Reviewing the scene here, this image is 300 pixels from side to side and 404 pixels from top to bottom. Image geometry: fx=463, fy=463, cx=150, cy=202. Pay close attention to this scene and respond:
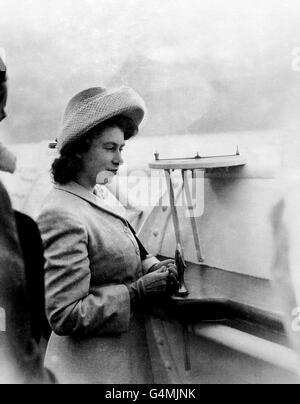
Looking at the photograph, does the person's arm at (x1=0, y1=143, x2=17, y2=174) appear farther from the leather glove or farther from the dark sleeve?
the leather glove

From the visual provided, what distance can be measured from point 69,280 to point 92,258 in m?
0.10

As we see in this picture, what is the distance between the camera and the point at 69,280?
1.23 meters

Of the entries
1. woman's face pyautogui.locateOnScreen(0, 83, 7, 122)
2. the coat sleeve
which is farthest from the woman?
woman's face pyautogui.locateOnScreen(0, 83, 7, 122)

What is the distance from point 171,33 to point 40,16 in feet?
1.47

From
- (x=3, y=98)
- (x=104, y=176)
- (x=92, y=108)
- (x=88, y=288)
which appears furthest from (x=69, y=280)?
(x=3, y=98)

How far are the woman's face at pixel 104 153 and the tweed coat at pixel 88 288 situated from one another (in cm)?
8

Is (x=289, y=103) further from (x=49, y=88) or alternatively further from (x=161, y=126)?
(x=49, y=88)

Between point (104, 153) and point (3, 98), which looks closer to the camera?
point (104, 153)

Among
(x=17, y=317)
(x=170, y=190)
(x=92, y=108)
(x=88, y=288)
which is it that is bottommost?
(x=17, y=317)

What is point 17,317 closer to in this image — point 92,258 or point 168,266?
point 92,258

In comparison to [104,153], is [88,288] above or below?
below

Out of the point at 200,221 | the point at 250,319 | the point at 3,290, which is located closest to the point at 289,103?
the point at 200,221

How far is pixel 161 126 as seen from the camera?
173 centimetres

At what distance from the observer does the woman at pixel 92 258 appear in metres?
1.24
